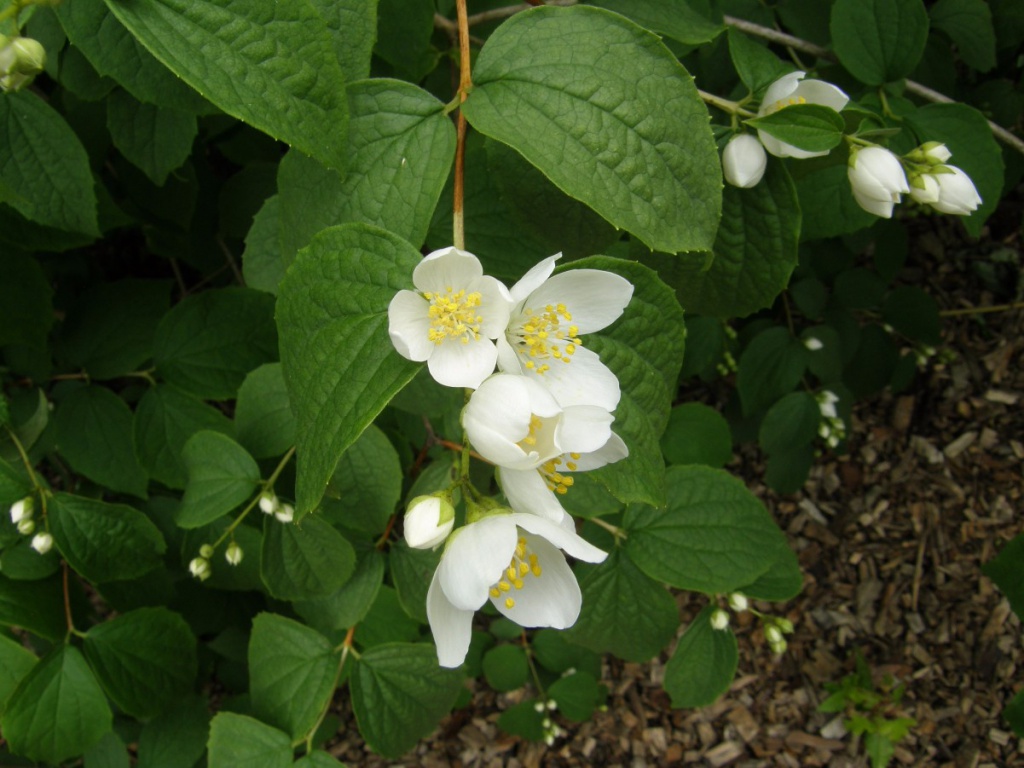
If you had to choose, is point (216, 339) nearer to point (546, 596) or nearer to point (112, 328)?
point (112, 328)

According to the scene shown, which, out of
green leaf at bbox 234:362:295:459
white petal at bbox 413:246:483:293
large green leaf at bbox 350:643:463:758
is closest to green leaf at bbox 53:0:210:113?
green leaf at bbox 234:362:295:459

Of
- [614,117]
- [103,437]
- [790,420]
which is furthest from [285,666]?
[790,420]

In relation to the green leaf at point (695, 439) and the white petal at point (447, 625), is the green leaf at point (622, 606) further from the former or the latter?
the white petal at point (447, 625)

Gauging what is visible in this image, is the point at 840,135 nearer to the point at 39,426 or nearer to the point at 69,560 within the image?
the point at 69,560

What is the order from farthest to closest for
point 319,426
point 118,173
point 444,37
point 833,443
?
point 833,443 < point 118,173 < point 444,37 < point 319,426

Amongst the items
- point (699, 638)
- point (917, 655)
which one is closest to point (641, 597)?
point (699, 638)

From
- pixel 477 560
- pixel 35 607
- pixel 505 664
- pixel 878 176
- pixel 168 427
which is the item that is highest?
pixel 878 176

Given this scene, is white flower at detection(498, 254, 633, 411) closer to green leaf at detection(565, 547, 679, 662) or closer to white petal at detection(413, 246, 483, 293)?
white petal at detection(413, 246, 483, 293)
